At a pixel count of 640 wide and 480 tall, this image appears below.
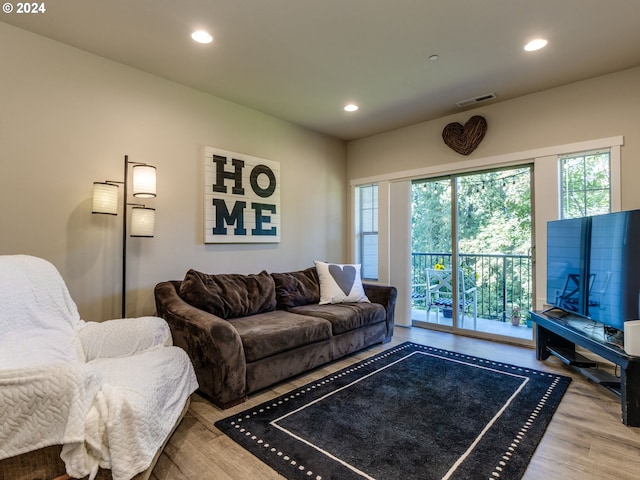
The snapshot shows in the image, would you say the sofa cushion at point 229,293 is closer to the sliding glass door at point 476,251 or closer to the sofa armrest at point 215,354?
the sofa armrest at point 215,354

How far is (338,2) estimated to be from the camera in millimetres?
2115

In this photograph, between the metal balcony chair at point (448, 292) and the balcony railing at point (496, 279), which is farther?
the metal balcony chair at point (448, 292)

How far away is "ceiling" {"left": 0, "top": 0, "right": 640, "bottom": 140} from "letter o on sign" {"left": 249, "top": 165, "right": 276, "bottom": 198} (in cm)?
76

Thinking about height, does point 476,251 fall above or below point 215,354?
above

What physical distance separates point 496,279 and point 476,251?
0.46 m

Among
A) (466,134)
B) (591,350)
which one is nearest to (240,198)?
(466,134)

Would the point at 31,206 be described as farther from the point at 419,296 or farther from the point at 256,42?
the point at 419,296

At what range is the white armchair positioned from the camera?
1229 mm

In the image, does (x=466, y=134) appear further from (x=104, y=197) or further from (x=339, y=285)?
(x=104, y=197)

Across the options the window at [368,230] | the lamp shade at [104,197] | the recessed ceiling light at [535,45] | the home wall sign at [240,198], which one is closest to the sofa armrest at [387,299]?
the window at [368,230]

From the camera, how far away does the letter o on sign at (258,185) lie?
3.81 meters

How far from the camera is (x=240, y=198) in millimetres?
3688

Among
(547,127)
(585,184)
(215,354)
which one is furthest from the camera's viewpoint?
(547,127)

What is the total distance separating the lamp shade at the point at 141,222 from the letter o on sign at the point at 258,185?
4.22 feet
